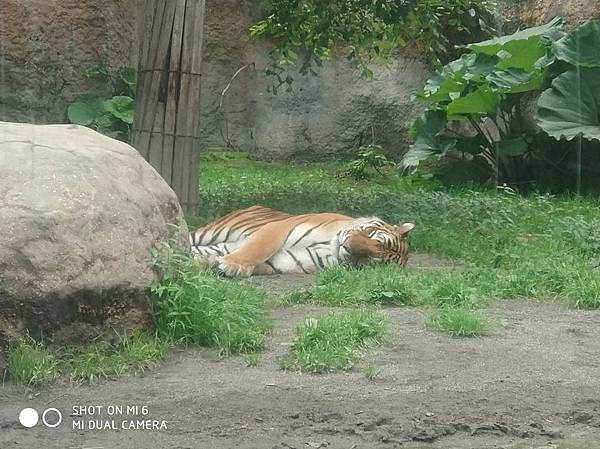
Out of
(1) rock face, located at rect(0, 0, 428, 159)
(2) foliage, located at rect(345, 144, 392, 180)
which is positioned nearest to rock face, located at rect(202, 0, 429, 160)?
(1) rock face, located at rect(0, 0, 428, 159)

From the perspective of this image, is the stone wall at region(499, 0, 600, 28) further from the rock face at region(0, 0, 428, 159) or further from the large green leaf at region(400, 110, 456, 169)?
the large green leaf at region(400, 110, 456, 169)

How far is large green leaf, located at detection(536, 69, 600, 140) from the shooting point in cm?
1145

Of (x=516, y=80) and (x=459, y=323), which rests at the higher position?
(x=516, y=80)

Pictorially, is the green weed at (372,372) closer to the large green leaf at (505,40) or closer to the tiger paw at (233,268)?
the tiger paw at (233,268)

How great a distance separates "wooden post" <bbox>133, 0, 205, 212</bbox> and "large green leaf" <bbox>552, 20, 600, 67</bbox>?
4.72 meters

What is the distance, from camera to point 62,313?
4.74 meters

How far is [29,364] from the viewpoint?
4555 mm

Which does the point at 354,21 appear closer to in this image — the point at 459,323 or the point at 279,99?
the point at 459,323

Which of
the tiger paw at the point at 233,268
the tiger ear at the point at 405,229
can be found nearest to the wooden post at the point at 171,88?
the tiger paw at the point at 233,268

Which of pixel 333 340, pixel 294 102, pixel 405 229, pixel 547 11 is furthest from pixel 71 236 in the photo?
pixel 294 102

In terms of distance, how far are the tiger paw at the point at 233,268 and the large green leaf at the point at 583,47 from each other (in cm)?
572

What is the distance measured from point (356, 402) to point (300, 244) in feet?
10.4

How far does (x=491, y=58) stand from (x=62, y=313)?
829 cm

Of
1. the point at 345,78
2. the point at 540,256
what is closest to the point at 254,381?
the point at 540,256
